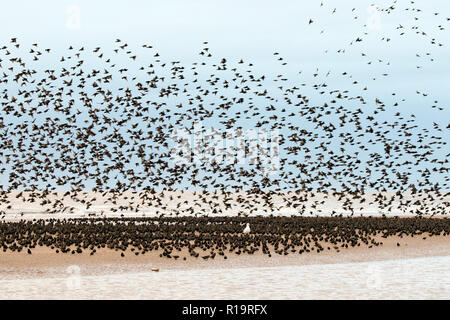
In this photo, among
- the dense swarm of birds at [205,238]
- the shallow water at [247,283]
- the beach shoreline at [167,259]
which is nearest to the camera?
the shallow water at [247,283]

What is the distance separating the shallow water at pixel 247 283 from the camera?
21109 millimetres

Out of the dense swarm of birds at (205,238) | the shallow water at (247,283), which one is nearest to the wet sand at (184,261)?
the dense swarm of birds at (205,238)

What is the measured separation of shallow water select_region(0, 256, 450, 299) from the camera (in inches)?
831

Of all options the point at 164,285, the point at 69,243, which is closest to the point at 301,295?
the point at 164,285

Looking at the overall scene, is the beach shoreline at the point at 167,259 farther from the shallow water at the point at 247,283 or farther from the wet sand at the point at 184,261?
the shallow water at the point at 247,283

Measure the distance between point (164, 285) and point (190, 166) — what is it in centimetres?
2432

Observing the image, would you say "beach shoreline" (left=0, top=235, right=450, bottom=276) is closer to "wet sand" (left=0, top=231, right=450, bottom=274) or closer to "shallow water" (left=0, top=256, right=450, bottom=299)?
"wet sand" (left=0, top=231, right=450, bottom=274)

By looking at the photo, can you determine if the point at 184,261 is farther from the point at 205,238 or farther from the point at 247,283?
the point at 247,283

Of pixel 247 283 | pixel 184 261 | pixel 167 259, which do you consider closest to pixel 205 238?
pixel 167 259

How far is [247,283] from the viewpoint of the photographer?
948 inches

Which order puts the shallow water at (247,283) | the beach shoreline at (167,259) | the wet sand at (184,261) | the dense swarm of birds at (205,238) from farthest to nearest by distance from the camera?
the dense swarm of birds at (205,238)
the wet sand at (184,261)
the beach shoreline at (167,259)
the shallow water at (247,283)

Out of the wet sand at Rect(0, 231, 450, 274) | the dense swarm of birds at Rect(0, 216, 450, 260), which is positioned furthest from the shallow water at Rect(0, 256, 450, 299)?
the dense swarm of birds at Rect(0, 216, 450, 260)

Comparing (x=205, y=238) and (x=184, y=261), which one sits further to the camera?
(x=205, y=238)
